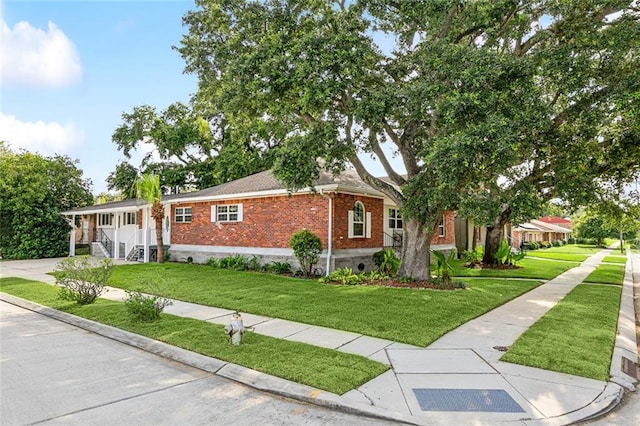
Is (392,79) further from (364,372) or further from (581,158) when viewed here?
(364,372)

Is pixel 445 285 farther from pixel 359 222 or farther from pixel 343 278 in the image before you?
pixel 359 222

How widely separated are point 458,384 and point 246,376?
2.57 metres

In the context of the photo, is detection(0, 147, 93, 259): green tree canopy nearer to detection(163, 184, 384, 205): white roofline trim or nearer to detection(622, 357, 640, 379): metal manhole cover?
detection(163, 184, 384, 205): white roofline trim

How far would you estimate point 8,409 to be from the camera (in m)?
3.97

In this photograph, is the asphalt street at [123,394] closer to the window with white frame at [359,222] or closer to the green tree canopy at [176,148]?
the window with white frame at [359,222]

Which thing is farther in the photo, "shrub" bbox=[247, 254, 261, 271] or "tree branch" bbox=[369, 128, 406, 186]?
"shrub" bbox=[247, 254, 261, 271]

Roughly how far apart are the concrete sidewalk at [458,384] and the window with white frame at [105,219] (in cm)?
2081

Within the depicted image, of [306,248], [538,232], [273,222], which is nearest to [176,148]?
[273,222]

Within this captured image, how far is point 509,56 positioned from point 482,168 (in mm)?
2799

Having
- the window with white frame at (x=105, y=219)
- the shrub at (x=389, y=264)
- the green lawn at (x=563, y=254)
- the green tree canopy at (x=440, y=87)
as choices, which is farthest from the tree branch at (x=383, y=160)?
the green lawn at (x=563, y=254)

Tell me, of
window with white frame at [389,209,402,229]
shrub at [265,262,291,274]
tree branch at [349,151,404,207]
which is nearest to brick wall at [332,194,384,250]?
window with white frame at [389,209,402,229]

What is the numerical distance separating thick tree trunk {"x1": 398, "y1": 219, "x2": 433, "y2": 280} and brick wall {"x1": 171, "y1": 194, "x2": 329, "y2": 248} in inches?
121

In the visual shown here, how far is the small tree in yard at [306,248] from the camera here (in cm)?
1382

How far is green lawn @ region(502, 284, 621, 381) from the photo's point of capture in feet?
17.1
